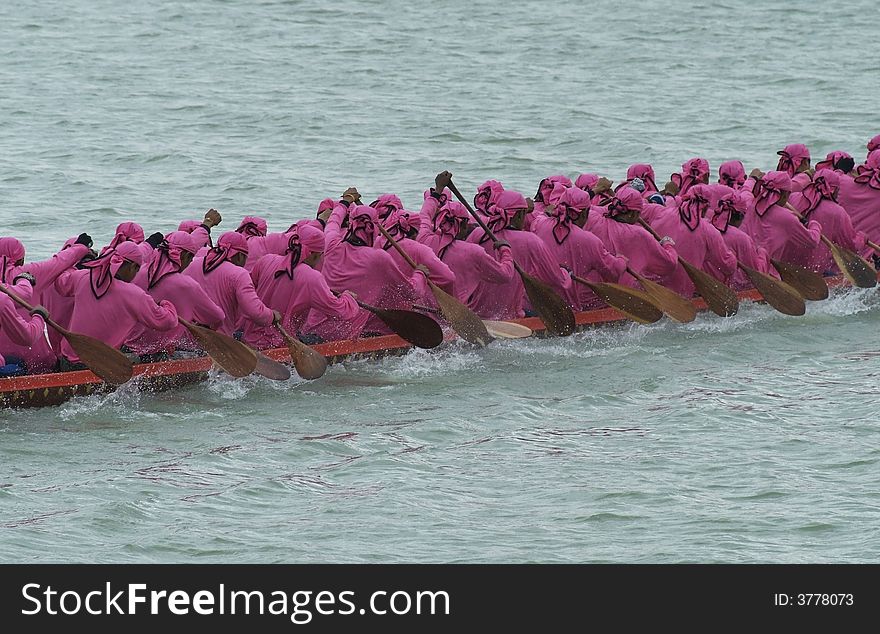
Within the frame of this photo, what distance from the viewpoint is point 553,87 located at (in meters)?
32.5

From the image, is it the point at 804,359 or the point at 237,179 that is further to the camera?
the point at 237,179

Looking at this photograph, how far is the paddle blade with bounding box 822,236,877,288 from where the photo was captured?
58.7 ft

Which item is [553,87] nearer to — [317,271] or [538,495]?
[317,271]

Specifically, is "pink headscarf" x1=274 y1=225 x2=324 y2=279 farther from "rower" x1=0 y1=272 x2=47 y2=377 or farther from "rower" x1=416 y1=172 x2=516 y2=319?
"rower" x1=0 y1=272 x2=47 y2=377

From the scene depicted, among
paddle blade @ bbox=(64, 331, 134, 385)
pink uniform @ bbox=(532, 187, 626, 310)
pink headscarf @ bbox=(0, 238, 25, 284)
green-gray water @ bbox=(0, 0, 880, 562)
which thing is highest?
pink headscarf @ bbox=(0, 238, 25, 284)

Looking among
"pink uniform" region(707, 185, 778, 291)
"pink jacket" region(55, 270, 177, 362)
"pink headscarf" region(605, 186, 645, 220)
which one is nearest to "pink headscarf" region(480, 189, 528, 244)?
"pink headscarf" region(605, 186, 645, 220)

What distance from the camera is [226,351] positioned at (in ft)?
46.4

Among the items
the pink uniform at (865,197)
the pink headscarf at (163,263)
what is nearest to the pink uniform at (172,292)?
the pink headscarf at (163,263)

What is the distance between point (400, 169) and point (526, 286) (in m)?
11.6

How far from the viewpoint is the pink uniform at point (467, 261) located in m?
15.7

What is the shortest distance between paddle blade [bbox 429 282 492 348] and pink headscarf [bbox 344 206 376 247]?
705 millimetres

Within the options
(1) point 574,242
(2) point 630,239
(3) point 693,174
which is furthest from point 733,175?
(1) point 574,242

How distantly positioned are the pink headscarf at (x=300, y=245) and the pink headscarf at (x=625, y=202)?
3.27m
